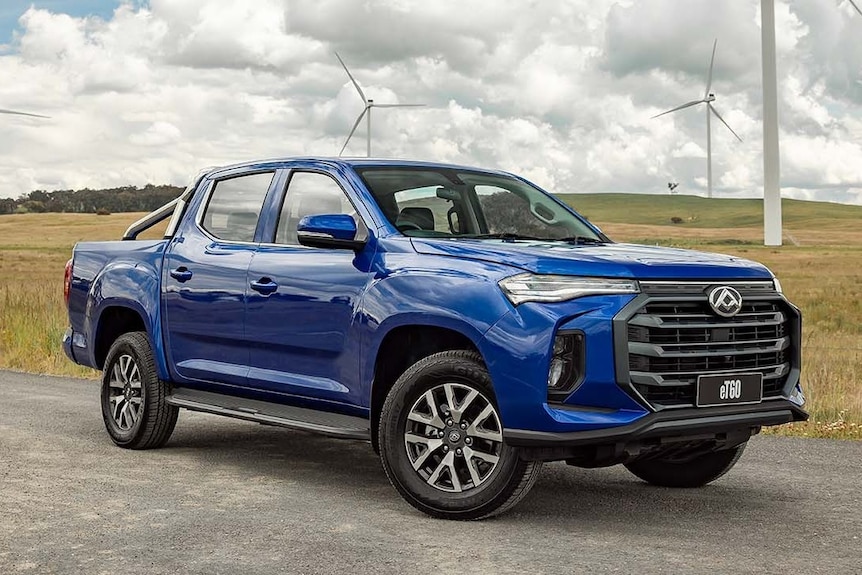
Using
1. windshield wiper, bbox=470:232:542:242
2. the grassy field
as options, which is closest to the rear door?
windshield wiper, bbox=470:232:542:242

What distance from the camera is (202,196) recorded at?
838 centimetres

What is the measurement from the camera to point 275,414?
715 cm

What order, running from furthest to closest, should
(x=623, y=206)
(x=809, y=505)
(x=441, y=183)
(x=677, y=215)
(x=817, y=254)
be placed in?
(x=623, y=206) < (x=677, y=215) < (x=817, y=254) < (x=441, y=183) < (x=809, y=505)

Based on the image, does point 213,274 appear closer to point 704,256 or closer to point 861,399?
point 704,256

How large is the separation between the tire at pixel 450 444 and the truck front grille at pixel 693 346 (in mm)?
700

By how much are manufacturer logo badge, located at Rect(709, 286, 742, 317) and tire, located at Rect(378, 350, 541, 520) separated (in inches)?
45.0

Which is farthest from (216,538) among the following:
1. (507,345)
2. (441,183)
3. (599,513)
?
(441,183)

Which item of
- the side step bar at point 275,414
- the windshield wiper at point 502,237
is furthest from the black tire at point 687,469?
the side step bar at point 275,414

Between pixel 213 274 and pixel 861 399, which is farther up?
pixel 213 274

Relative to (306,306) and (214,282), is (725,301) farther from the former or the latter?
(214,282)

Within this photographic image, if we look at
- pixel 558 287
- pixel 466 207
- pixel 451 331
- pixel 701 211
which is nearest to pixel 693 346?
pixel 558 287

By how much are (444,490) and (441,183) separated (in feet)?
6.90

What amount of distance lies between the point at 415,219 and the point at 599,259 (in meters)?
1.42

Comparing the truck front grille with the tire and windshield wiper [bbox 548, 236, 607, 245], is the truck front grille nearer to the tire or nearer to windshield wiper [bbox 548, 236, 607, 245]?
the tire
